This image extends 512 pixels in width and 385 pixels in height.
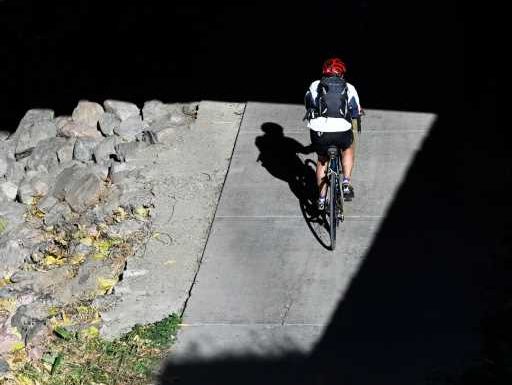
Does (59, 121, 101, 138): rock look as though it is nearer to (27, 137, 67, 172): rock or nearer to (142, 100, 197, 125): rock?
(27, 137, 67, 172): rock

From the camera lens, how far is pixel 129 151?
38.9 feet

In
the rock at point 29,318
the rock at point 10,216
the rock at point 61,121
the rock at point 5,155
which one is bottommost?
the rock at point 10,216

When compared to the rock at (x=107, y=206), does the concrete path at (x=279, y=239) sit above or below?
above

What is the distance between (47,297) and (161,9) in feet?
24.3

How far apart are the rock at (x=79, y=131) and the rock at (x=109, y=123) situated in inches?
3.9

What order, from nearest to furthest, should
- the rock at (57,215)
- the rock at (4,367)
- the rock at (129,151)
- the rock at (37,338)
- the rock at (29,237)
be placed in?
the rock at (4,367) → the rock at (37,338) → the rock at (29,237) → the rock at (57,215) → the rock at (129,151)

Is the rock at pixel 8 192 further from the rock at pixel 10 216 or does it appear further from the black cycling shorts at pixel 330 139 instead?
the black cycling shorts at pixel 330 139

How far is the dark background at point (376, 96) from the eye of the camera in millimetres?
8219

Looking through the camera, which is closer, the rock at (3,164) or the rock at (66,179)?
the rock at (66,179)

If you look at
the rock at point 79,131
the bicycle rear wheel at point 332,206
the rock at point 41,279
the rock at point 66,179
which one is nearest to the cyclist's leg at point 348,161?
the bicycle rear wheel at point 332,206

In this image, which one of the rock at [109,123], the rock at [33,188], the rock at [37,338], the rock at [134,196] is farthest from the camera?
the rock at [109,123]

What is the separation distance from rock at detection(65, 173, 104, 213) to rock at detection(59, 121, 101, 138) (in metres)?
1.40

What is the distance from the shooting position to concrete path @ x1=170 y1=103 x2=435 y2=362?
8.64 metres

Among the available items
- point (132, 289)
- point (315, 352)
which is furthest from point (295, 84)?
point (315, 352)
